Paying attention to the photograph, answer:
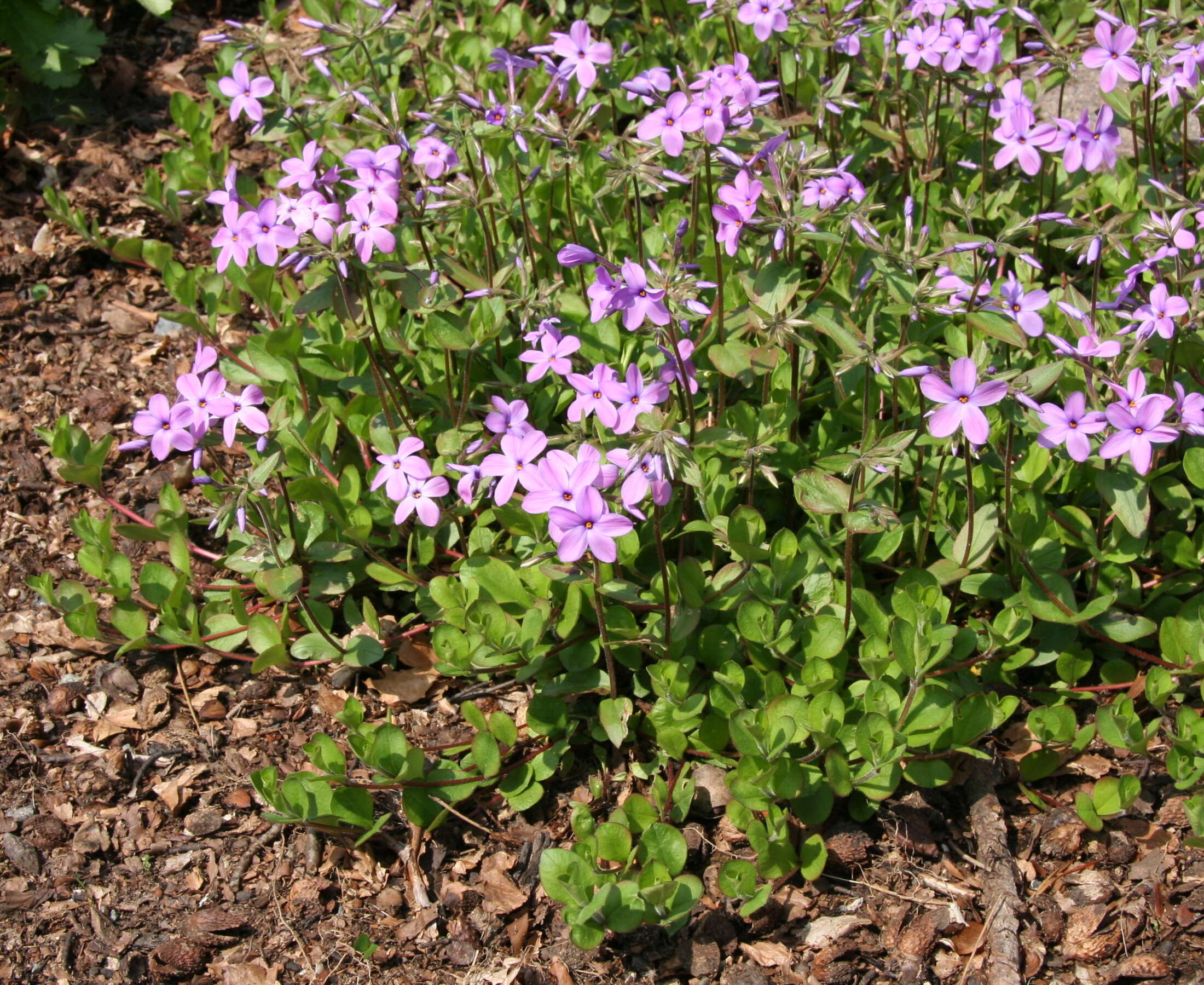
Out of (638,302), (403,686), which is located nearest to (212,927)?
(403,686)

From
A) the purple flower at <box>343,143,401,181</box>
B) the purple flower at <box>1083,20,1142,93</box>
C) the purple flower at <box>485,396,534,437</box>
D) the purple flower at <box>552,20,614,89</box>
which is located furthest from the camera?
the purple flower at <box>552,20,614,89</box>

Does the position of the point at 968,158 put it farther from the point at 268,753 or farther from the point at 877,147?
the point at 268,753

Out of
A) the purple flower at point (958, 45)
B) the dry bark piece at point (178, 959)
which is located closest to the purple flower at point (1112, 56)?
the purple flower at point (958, 45)

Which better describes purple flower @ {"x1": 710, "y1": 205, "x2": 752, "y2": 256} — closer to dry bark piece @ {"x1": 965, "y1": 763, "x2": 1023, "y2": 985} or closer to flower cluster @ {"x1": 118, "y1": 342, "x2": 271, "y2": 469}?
flower cluster @ {"x1": 118, "y1": 342, "x2": 271, "y2": 469}

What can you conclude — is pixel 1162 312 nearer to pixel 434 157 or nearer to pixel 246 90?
pixel 434 157

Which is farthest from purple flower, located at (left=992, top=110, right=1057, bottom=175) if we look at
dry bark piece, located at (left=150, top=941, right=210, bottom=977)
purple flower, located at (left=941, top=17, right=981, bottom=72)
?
dry bark piece, located at (left=150, top=941, right=210, bottom=977)

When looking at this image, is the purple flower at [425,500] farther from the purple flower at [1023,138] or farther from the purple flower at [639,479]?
the purple flower at [1023,138]

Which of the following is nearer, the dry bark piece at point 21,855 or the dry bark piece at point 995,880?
the dry bark piece at point 995,880
